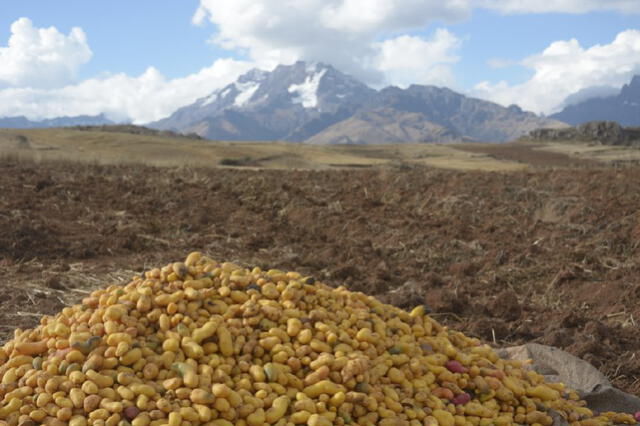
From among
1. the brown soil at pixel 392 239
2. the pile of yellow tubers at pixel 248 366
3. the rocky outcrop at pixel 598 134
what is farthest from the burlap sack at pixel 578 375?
the rocky outcrop at pixel 598 134

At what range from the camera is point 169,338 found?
308 cm

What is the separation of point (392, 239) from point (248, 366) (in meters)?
6.32

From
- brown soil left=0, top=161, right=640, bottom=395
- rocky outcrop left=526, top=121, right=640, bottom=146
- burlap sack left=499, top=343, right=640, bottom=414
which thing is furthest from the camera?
rocky outcrop left=526, top=121, right=640, bottom=146

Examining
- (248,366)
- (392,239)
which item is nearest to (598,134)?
(392,239)

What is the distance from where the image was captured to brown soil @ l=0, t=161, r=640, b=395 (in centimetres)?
572

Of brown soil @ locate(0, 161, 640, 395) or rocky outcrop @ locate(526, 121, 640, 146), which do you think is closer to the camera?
brown soil @ locate(0, 161, 640, 395)

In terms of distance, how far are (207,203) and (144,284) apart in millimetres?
7595

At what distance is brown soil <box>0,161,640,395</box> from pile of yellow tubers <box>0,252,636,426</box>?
1622mm

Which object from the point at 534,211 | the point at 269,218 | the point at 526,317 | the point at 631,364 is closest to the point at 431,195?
the point at 534,211

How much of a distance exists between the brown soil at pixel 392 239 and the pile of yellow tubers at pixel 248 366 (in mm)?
1622

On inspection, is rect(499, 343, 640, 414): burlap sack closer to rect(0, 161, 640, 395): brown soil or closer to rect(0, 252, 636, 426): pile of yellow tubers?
rect(0, 252, 636, 426): pile of yellow tubers

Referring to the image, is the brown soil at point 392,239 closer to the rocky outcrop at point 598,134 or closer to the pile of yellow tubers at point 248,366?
the pile of yellow tubers at point 248,366

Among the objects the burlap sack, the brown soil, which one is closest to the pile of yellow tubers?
the burlap sack

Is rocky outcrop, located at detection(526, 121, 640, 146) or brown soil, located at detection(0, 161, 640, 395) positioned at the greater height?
rocky outcrop, located at detection(526, 121, 640, 146)
